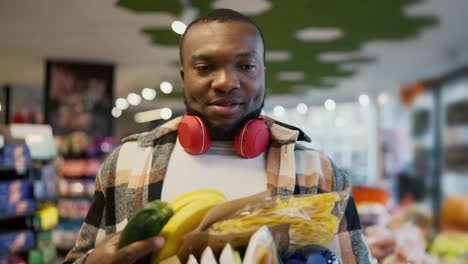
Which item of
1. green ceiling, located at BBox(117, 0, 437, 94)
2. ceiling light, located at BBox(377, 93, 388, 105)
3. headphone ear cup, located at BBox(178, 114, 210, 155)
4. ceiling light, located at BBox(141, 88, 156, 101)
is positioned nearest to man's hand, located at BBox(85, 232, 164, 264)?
headphone ear cup, located at BBox(178, 114, 210, 155)

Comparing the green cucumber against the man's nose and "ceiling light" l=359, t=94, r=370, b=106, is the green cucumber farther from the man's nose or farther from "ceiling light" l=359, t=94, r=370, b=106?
"ceiling light" l=359, t=94, r=370, b=106

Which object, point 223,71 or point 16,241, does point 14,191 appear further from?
point 223,71

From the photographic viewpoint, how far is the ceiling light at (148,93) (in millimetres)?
10180

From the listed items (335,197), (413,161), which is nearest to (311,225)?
(335,197)

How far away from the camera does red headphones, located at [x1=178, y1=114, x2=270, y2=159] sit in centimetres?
111

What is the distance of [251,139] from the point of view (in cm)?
111

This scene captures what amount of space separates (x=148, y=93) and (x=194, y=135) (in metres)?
9.74

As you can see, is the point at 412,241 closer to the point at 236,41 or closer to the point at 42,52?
the point at 236,41

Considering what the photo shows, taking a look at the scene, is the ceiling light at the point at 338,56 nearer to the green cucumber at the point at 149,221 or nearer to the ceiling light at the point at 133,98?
the ceiling light at the point at 133,98

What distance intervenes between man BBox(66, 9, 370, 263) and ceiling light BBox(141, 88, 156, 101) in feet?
29.8

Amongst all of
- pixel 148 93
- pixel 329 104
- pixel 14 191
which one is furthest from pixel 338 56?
pixel 148 93

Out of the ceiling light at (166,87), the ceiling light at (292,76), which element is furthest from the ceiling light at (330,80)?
the ceiling light at (166,87)

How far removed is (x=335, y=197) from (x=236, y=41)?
43cm

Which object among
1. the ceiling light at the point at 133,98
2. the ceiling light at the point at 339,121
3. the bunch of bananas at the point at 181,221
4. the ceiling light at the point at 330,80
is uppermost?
the ceiling light at the point at 330,80
